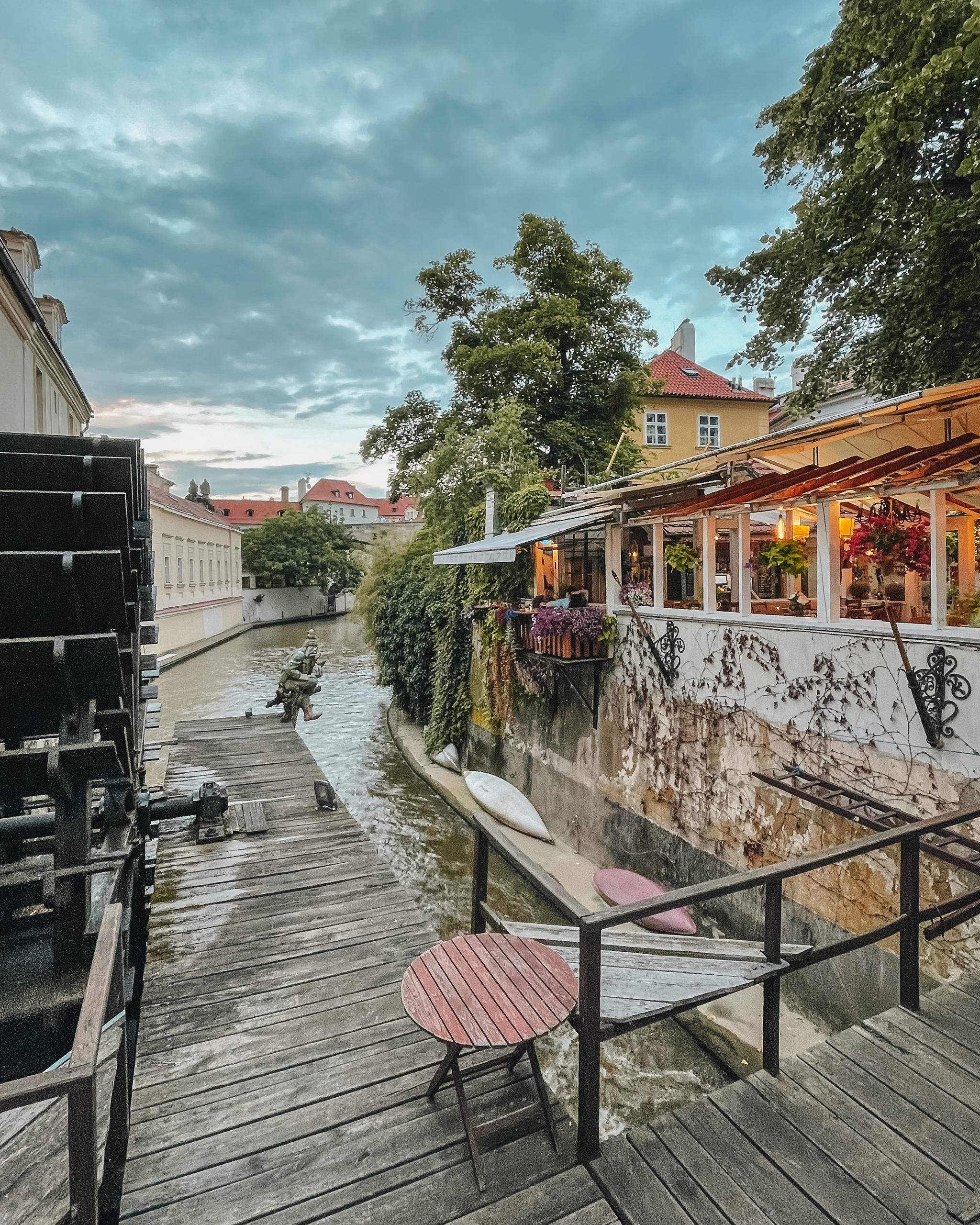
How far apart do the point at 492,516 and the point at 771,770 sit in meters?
6.69

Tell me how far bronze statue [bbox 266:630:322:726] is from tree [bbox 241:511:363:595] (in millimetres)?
32607

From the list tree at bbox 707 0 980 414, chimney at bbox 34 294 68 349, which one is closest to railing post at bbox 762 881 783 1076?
tree at bbox 707 0 980 414

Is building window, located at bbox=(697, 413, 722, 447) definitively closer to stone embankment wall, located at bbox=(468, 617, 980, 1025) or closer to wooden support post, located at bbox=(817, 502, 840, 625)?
stone embankment wall, located at bbox=(468, 617, 980, 1025)

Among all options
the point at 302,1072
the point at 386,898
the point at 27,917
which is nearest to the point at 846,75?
the point at 386,898

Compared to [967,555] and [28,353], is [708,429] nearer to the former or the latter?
[967,555]

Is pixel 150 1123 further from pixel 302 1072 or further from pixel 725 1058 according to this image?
pixel 725 1058

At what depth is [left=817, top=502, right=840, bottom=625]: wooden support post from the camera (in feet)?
17.1

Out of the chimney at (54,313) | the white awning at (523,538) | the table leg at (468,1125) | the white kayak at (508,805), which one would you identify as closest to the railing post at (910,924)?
the table leg at (468,1125)

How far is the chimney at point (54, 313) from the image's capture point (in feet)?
37.0

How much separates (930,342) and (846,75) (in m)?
3.39

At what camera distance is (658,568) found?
7461 millimetres

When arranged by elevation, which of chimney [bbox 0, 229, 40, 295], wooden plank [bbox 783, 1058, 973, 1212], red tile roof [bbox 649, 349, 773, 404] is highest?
red tile roof [bbox 649, 349, 773, 404]

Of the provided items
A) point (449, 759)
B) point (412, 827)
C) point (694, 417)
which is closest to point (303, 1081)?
point (412, 827)

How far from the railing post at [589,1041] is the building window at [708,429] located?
22.8m
